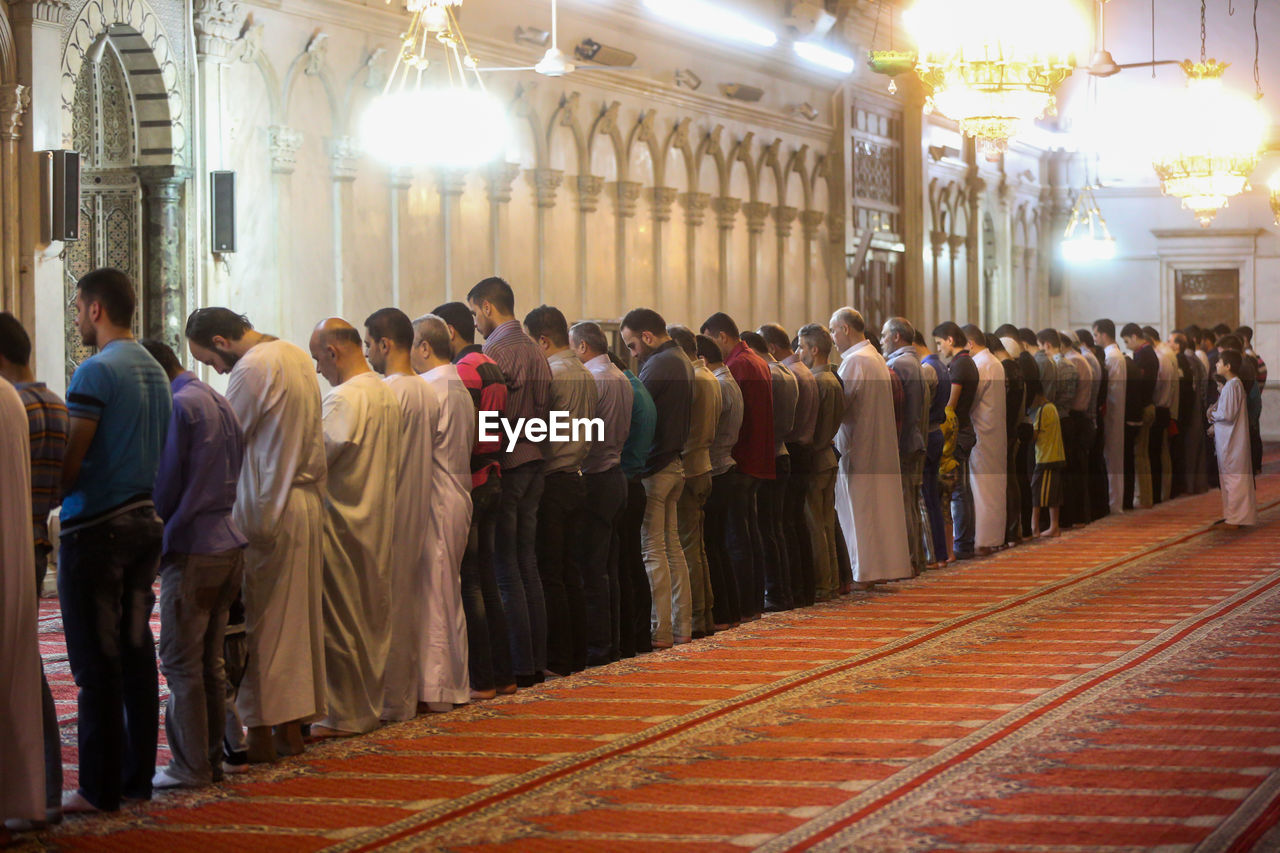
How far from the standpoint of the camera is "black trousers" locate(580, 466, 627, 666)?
284 inches

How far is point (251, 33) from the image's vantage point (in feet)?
36.7

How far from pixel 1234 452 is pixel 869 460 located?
4098mm

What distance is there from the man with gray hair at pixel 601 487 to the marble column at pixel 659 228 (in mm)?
8575

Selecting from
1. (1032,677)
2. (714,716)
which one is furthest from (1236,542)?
(714,716)

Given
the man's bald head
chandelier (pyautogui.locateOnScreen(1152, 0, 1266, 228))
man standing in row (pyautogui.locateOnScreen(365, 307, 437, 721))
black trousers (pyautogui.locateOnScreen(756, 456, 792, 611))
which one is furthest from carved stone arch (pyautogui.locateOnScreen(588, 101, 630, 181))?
the man's bald head

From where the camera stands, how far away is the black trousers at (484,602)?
6547 millimetres

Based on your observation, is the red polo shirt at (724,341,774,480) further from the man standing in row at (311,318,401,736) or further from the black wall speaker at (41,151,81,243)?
the black wall speaker at (41,151,81,243)

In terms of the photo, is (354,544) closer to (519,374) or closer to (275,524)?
(275,524)

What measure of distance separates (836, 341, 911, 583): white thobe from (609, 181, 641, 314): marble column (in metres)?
5.84

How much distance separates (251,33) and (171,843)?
7700 mm

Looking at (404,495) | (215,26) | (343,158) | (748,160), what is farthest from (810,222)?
(404,495)

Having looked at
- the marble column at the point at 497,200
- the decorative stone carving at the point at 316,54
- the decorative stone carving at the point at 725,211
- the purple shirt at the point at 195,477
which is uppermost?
the decorative stone carving at the point at 316,54

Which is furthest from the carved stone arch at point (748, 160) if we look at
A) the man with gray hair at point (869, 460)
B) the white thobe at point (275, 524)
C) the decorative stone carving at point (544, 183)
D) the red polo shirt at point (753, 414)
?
the white thobe at point (275, 524)

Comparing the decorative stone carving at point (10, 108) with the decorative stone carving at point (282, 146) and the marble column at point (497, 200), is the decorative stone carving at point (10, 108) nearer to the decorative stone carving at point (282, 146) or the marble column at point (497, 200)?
the decorative stone carving at point (282, 146)
